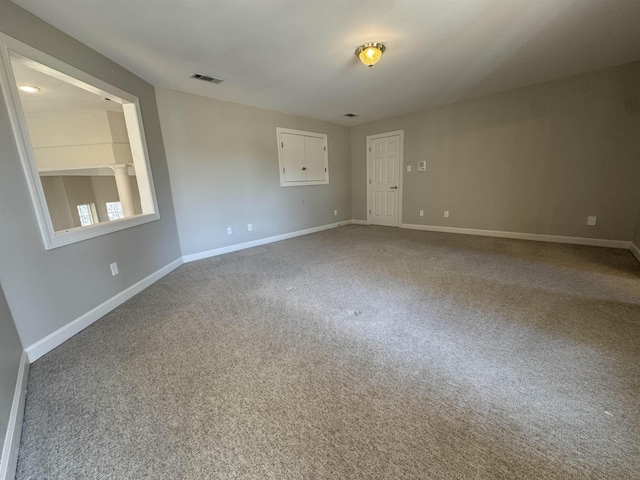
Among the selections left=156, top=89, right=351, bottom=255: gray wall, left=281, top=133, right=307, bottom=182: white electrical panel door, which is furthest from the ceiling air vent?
left=281, top=133, right=307, bottom=182: white electrical panel door

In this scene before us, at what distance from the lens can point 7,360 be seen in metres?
1.36

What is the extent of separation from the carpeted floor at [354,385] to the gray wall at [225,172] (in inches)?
66.6

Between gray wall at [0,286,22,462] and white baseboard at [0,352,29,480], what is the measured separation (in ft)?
0.10

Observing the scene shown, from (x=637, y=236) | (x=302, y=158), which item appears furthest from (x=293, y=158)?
(x=637, y=236)

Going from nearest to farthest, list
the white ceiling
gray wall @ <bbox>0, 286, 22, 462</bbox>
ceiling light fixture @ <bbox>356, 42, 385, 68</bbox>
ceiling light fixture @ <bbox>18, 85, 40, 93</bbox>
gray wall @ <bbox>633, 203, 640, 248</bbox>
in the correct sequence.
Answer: gray wall @ <bbox>0, 286, 22, 462</bbox> < the white ceiling < ceiling light fixture @ <bbox>356, 42, 385, 68</bbox> < ceiling light fixture @ <bbox>18, 85, 40, 93</bbox> < gray wall @ <bbox>633, 203, 640, 248</bbox>

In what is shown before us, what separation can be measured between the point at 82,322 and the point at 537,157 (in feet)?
20.3

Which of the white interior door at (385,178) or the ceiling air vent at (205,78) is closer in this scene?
the ceiling air vent at (205,78)

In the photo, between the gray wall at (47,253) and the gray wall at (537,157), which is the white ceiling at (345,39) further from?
the gray wall at (537,157)

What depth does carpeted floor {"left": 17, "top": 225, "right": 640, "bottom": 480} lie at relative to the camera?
102 centimetres

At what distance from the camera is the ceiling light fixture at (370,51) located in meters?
2.50

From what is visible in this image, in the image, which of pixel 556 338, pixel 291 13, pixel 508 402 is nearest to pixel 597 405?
pixel 508 402

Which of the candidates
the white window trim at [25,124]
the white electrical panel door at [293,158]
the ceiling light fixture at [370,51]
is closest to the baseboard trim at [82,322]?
the white window trim at [25,124]

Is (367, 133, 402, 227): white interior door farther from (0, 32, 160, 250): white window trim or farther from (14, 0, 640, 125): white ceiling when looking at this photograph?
(0, 32, 160, 250): white window trim

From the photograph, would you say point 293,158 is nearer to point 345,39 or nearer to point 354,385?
point 345,39
